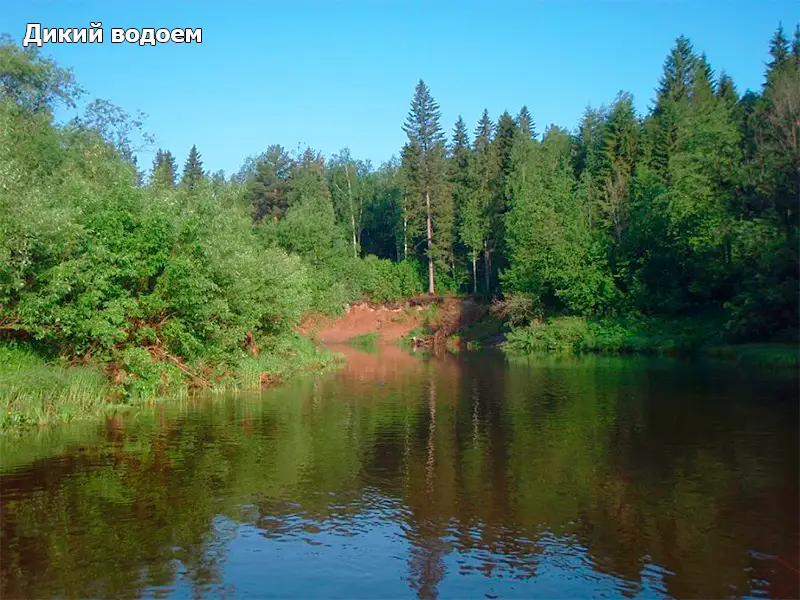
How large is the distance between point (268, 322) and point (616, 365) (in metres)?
20.1

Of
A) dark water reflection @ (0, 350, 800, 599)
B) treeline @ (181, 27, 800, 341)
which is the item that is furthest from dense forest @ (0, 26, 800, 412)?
dark water reflection @ (0, 350, 800, 599)

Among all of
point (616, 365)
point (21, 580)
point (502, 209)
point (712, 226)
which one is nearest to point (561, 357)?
point (616, 365)

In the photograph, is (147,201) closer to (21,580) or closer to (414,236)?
(21,580)

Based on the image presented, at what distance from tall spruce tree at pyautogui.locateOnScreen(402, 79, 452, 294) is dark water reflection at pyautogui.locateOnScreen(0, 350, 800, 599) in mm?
53514

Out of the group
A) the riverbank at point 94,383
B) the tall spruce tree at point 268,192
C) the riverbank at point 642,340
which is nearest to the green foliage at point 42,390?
the riverbank at point 94,383

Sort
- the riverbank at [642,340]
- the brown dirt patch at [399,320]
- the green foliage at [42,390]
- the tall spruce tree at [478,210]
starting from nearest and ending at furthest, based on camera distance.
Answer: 1. the green foliage at [42,390]
2. the riverbank at [642,340]
3. the brown dirt patch at [399,320]
4. the tall spruce tree at [478,210]

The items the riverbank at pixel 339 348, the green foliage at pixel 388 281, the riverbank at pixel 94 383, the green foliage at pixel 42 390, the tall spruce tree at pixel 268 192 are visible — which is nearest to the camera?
the green foliage at pixel 42 390

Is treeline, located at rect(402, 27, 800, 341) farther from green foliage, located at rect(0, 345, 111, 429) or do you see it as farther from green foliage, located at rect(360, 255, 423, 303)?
green foliage, located at rect(0, 345, 111, 429)

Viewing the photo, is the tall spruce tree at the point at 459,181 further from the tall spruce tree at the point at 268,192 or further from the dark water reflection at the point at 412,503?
the dark water reflection at the point at 412,503

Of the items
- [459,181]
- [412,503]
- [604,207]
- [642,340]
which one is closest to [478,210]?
[459,181]

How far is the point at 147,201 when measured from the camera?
90.8 feet

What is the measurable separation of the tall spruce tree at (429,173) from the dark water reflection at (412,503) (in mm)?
53514

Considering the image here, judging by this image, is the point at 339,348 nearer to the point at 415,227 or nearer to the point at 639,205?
the point at 415,227

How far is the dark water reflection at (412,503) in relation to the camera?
33.9 ft
